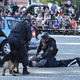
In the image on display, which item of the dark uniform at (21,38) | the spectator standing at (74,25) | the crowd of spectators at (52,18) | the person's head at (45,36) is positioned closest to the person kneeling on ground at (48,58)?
the person's head at (45,36)

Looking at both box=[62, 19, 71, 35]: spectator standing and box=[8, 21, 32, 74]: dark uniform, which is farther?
box=[62, 19, 71, 35]: spectator standing

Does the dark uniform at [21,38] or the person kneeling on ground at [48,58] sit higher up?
the dark uniform at [21,38]

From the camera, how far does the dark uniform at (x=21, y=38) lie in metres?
6.43

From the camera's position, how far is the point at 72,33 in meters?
22.7

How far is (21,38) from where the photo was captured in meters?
6.45

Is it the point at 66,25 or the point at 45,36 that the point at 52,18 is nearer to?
the point at 66,25

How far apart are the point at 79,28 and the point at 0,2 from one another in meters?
8.03

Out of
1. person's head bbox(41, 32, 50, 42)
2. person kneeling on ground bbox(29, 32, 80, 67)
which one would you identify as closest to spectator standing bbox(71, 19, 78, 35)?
person kneeling on ground bbox(29, 32, 80, 67)

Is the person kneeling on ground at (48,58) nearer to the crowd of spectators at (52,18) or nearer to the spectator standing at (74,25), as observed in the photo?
the crowd of spectators at (52,18)

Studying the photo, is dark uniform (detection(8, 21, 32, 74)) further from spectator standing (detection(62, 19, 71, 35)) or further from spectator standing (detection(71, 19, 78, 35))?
spectator standing (detection(71, 19, 78, 35))

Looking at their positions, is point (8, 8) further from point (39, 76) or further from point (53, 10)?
point (39, 76)

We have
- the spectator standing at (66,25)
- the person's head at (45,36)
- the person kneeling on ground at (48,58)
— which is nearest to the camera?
the person's head at (45,36)

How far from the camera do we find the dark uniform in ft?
21.1

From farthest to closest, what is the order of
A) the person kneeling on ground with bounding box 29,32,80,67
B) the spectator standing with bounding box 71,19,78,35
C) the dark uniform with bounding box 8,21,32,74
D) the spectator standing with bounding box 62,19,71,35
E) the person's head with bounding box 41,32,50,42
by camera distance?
1. the spectator standing with bounding box 71,19,78,35
2. the spectator standing with bounding box 62,19,71,35
3. the person kneeling on ground with bounding box 29,32,80,67
4. the person's head with bounding box 41,32,50,42
5. the dark uniform with bounding box 8,21,32,74
